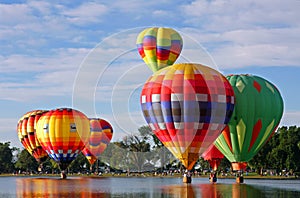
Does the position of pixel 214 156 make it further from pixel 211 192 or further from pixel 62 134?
pixel 211 192

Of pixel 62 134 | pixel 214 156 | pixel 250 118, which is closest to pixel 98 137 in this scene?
pixel 62 134

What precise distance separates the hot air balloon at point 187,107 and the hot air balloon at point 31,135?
123 ft

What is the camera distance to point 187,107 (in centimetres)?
4688

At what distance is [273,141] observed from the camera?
293 feet

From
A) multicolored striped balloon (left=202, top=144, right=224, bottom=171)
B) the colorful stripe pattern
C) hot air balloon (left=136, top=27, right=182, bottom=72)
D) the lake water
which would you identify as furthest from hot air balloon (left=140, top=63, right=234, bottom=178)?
the colorful stripe pattern

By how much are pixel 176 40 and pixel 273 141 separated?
32.3 meters

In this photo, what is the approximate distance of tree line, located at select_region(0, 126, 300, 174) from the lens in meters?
83.1

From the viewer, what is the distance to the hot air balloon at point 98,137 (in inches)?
3548

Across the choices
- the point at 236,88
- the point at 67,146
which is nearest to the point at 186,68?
the point at 236,88

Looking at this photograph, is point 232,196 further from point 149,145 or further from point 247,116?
point 149,145

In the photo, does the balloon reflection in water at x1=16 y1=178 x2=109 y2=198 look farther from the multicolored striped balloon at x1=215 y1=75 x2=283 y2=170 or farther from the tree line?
the tree line

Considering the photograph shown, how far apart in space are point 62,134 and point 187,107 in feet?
85.9

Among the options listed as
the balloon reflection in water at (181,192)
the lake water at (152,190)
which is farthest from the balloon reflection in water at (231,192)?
the balloon reflection in water at (181,192)

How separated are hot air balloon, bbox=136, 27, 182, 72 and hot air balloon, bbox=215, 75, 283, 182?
32.6 feet
